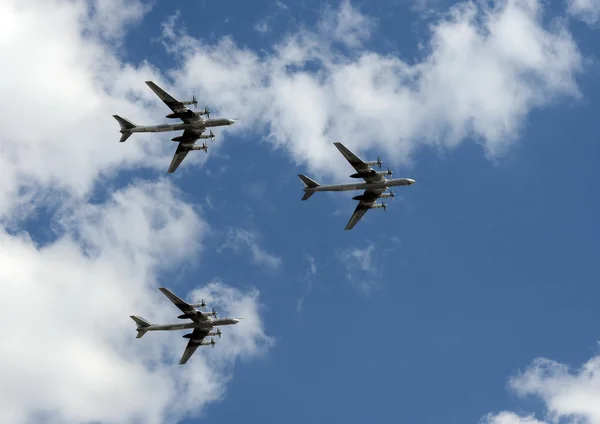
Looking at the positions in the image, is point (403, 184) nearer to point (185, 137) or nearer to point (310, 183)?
point (310, 183)

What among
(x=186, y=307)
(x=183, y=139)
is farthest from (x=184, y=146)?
(x=186, y=307)

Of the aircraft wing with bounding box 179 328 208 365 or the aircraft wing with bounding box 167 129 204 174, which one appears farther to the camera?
the aircraft wing with bounding box 167 129 204 174

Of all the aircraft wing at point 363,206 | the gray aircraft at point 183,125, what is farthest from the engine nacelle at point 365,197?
the gray aircraft at point 183,125

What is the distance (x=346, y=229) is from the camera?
185625mm

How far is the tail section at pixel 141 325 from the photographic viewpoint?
17412cm

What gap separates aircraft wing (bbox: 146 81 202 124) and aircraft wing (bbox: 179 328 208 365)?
33.7 m

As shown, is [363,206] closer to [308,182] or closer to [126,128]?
[308,182]

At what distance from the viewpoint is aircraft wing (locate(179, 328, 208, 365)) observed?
17682 cm

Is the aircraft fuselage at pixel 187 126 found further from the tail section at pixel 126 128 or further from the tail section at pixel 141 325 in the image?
the tail section at pixel 141 325

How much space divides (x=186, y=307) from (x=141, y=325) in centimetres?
807

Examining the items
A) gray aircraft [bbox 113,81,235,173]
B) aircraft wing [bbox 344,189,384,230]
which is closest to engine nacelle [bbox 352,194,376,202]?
aircraft wing [bbox 344,189,384,230]

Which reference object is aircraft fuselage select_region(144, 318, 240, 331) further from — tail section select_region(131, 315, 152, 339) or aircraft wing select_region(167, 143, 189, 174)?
aircraft wing select_region(167, 143, 189, 174)

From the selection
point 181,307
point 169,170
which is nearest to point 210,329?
point 181,307

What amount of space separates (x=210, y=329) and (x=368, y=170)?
35.6 meters
